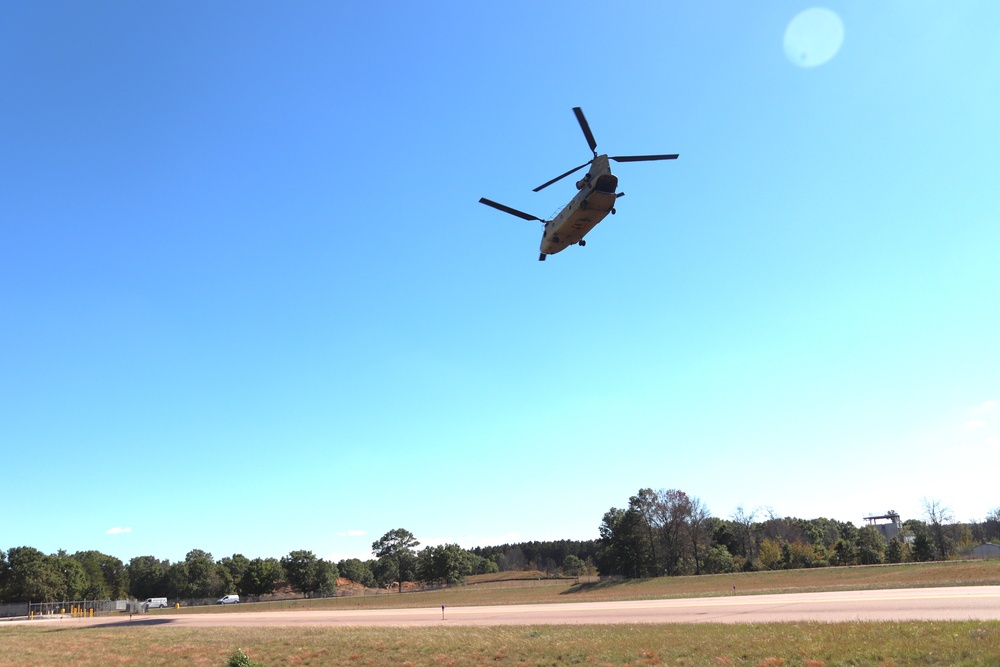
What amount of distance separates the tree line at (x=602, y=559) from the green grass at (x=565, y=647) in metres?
65.0

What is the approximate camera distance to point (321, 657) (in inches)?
1033

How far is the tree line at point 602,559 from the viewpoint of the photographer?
90.1 metres

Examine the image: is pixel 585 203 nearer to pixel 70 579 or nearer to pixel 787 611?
pixel 787 611

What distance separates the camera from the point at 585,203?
2456 centimetres

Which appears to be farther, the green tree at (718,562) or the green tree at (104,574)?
the green tree at (104,574)

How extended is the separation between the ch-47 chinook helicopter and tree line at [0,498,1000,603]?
241 feet

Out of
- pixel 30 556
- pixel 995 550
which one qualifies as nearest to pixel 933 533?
pixel 995 550

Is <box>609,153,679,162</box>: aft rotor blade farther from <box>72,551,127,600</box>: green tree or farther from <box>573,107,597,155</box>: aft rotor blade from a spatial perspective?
<box>72,551,127,600</box>: green tree

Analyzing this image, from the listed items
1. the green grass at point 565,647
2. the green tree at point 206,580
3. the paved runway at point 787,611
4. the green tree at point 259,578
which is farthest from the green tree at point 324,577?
the green grass at point 565,647

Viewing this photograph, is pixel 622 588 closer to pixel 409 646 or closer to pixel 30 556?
pixel 409 646

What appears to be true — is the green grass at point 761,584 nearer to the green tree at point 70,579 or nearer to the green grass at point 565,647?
the green grass at point 565,647

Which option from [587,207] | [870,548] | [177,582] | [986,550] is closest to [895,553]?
[870,548]

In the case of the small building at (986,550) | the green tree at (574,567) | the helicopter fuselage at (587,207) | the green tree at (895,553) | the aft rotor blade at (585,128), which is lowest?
the small building at (986,550)

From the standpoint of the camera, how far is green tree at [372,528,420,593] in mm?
123875
